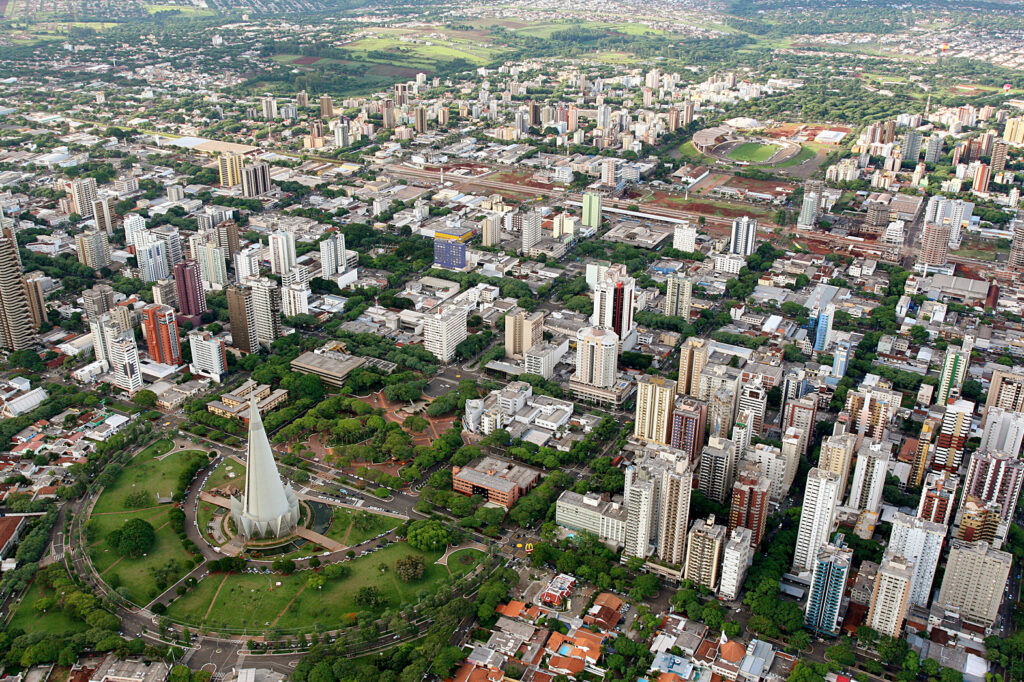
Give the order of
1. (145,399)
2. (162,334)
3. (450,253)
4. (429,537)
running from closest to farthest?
(429,537)
(145,399)
(162,334)
(450,253)

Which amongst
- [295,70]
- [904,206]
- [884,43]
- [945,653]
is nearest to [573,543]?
[945,653]

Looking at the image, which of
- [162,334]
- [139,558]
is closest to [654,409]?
[139,558]

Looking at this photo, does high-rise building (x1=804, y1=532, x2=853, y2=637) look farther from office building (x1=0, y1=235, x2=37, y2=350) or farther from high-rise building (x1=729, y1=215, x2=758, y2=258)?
office building (x1=0, y1=235, x2=37, y2=350)

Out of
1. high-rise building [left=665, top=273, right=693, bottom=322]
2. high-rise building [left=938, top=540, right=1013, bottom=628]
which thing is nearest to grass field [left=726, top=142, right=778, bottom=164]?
high-rise building [left=665, top=273, right=693, bottom=322]

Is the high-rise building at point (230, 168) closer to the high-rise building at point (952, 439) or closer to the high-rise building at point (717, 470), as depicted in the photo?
the high-rise building at point (717, 470)

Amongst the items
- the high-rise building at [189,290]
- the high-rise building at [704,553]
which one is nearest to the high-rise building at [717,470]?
the high-rise building at [704,553]

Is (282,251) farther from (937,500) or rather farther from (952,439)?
(937,500)
